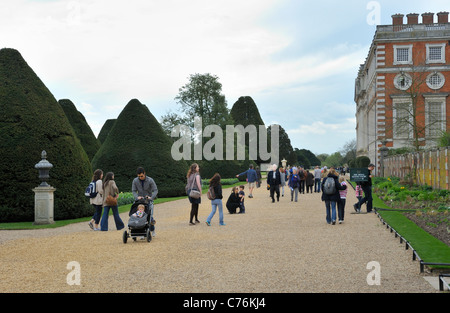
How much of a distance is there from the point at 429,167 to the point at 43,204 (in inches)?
769

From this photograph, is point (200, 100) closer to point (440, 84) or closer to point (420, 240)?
point (440, 84)

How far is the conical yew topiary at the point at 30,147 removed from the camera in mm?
16656

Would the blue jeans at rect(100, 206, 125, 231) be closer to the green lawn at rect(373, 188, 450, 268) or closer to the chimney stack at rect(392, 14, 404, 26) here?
the green lawn at rect(373, 188, 450, 268)

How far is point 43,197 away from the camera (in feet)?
52.8

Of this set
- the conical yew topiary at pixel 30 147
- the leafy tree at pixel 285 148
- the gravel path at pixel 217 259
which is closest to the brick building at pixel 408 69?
the leafy tree at pixel 285 148

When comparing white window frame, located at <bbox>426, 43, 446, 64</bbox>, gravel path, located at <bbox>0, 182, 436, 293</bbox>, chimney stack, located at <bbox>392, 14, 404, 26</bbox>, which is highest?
chimney stack, located at <bbox>392, 14, 404, 26</bbox>

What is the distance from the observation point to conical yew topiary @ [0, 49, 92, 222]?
1666 centimetres

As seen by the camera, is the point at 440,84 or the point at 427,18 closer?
the point at 440,84

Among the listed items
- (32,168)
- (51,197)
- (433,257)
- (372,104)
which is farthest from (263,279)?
(372,104)

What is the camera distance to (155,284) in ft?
24.5

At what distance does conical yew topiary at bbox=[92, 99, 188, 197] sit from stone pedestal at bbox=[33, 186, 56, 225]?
1142 cm

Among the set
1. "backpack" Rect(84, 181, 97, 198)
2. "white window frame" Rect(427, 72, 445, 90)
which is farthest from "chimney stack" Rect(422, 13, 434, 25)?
"backpack" Rect(84, 181, 97, 198)

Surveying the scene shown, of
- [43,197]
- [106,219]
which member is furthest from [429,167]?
[43,197]
